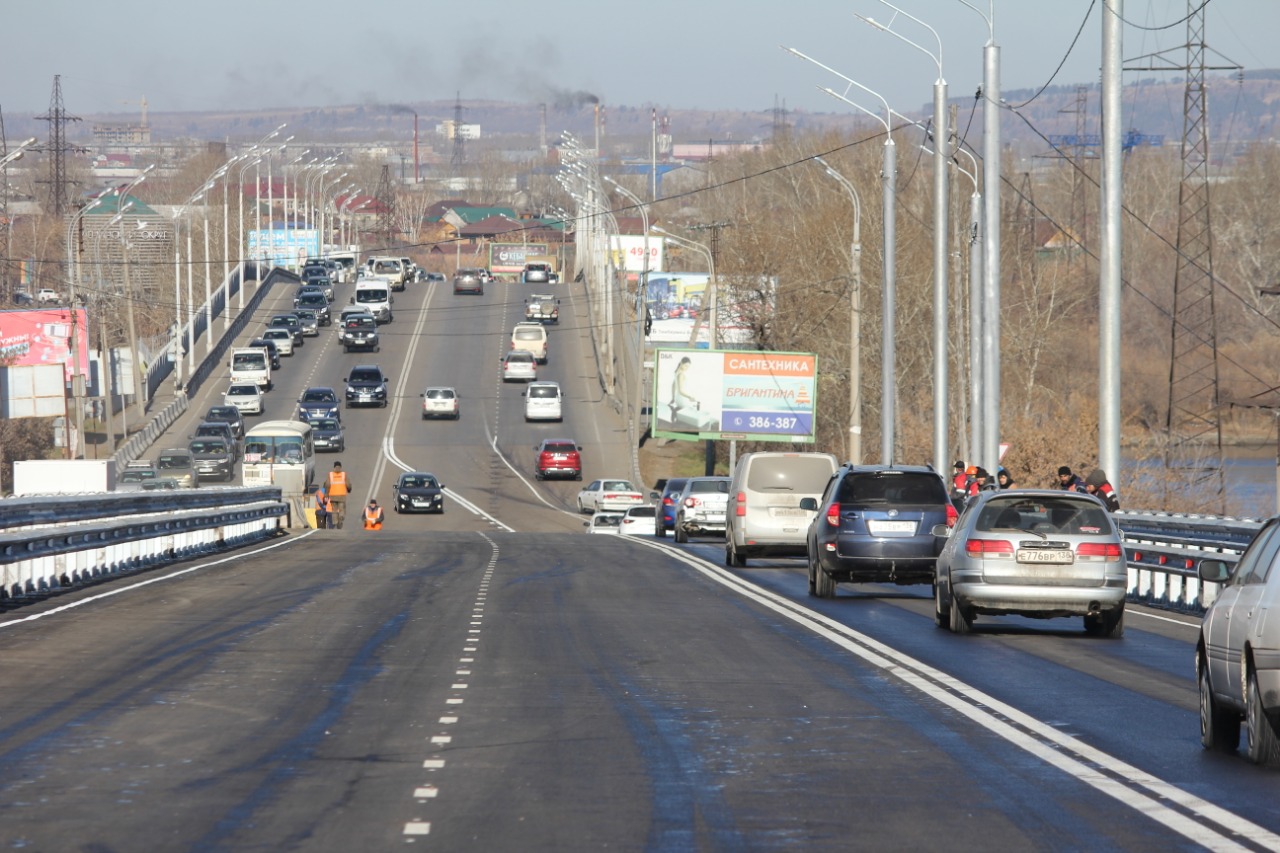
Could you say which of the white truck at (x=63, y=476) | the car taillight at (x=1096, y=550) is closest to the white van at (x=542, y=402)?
the white truck at (x=63, y=476)

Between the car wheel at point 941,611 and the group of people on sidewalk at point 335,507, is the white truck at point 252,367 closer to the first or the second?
the group of people on sidewalk at point 335,507

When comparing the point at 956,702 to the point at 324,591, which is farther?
the point at 324,591

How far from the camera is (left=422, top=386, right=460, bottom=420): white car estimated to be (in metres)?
80.0

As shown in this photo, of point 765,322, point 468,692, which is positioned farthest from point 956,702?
point 765,322

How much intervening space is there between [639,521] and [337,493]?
8124mm

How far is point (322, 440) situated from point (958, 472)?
4134 centimetres

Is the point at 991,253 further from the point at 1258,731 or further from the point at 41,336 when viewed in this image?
the point at 41,336

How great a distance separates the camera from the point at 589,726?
10.6 metres

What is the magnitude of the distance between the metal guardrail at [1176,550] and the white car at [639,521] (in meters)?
26.5

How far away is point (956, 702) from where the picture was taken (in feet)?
38.7

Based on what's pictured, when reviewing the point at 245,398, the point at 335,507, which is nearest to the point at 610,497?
the point at 335,507

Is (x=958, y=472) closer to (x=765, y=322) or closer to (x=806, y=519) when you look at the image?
(x=806, y=519)

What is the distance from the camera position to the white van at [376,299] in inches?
4124

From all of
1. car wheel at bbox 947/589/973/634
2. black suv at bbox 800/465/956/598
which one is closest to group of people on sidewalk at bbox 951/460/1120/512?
black suv at bbox 800/465/956/598
